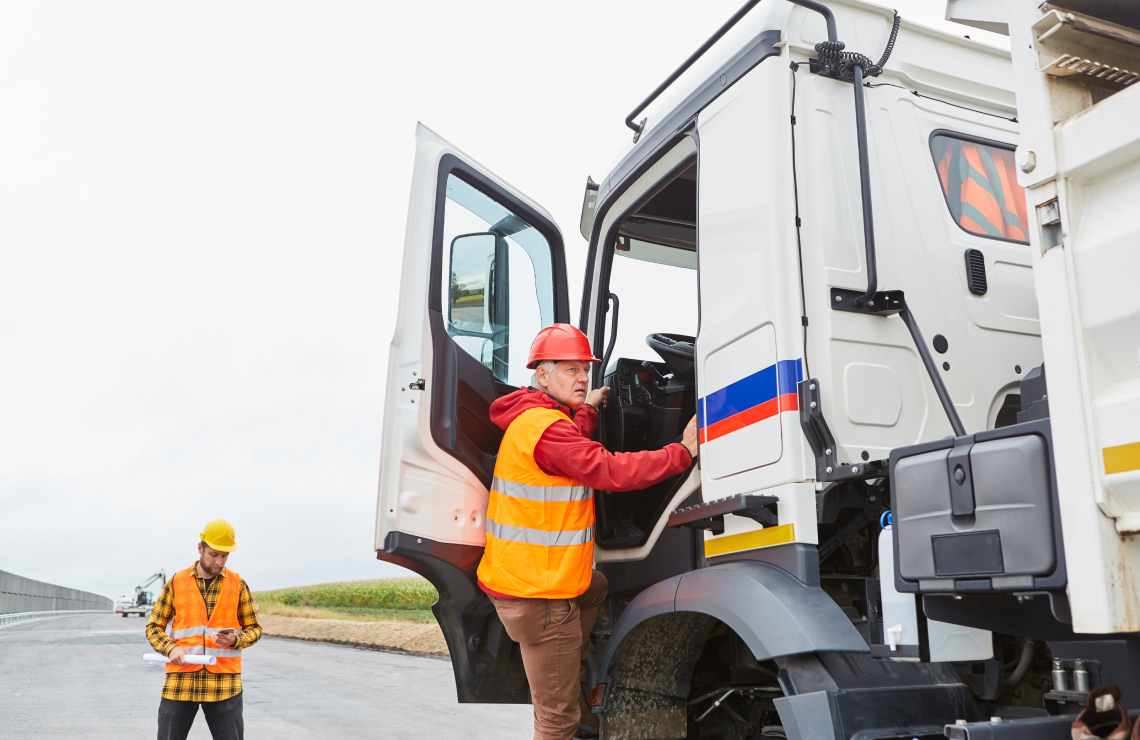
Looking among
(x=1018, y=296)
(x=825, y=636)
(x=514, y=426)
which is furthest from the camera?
(x=514, y=426)

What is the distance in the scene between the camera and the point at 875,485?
2.65 metres

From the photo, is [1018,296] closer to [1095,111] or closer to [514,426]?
[1095,111]

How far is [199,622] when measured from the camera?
15.0ft

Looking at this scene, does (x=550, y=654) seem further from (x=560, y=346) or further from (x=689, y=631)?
(x=560, y=346)

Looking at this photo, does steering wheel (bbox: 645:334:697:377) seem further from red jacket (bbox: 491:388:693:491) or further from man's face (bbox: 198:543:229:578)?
man's face (bbox: 198:543:229:578)

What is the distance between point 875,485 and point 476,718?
6.84 meters

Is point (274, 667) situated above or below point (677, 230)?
below

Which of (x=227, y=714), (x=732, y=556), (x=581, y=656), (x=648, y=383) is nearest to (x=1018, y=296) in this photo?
(x=732, y=556)

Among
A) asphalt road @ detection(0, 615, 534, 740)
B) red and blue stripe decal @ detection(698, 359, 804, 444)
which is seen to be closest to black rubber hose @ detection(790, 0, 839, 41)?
red and blue stripe decal @ detection(698, 359, 804, 444)

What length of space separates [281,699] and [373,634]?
27.6 ft

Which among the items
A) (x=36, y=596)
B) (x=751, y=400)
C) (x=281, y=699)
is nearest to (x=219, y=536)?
(x=751, y=400)

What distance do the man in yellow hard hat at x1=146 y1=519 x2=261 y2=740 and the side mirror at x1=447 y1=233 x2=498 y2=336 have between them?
1789 mm

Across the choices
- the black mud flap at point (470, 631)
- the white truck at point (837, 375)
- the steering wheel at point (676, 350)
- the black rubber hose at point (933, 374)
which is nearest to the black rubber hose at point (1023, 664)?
the white truck at point (837, 375)

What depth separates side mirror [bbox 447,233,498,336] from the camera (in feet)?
13.2
